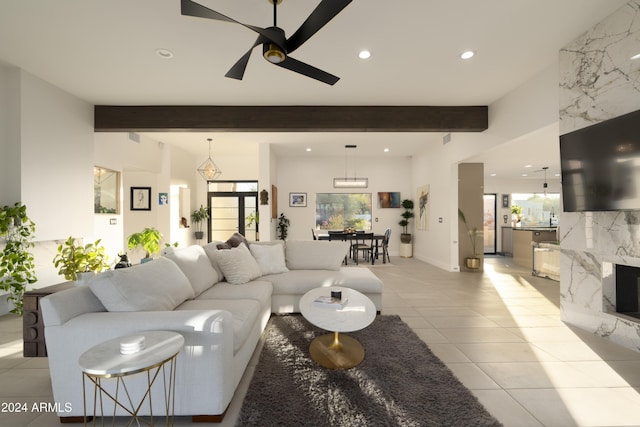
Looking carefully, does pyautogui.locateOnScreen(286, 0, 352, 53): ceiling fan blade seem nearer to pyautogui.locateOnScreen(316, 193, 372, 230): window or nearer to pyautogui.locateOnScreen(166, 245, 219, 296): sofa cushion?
pyautogui.locateOnScreen(166, 245, 219, 296): sofa cushion

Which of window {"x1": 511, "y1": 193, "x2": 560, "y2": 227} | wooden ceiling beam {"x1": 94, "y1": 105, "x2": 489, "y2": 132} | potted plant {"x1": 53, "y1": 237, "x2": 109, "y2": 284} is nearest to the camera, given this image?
potted plant {"x1": 53, "y1": 237, "x2": 109, "y2": 284}

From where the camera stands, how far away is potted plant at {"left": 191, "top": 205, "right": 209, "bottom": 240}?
8430 millimetres

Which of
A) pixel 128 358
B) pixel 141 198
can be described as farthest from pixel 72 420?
pixel 141 198

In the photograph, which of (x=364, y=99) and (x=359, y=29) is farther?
(x=364, y=99)

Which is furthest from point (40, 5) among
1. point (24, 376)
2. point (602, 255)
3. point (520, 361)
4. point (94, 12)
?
point (602, 255)

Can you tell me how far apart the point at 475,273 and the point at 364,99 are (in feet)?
13.6

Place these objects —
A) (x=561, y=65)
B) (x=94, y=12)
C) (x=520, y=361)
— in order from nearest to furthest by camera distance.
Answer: (x=520, y=361)
(x=94, y=12)
(x=561, y=65)

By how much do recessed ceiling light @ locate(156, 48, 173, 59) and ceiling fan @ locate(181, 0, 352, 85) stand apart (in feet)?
3.77

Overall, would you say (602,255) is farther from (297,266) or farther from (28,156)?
(28,156)

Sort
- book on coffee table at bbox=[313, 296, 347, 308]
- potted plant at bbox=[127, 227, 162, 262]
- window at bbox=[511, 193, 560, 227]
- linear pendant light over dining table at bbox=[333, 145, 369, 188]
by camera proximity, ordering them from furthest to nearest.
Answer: window at bbox=[511, 193, 560, 227], linear pendant light over dining table at bbox=[333, 145, 369, 188], potted plant at bbox=[127, 227, 162, 262], book on coffee table at bbox=[313, 296, 347, 308]

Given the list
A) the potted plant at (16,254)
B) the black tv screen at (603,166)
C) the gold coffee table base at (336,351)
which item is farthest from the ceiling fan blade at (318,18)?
the potted plant at (16,254)

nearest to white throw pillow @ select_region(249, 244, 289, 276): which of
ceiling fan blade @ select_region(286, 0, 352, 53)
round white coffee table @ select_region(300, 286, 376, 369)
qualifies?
round white coffee table @ select_region(300, 286, 376, 369)

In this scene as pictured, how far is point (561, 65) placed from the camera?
3.26m

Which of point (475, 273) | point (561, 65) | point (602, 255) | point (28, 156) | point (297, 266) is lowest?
point (475, 273)
